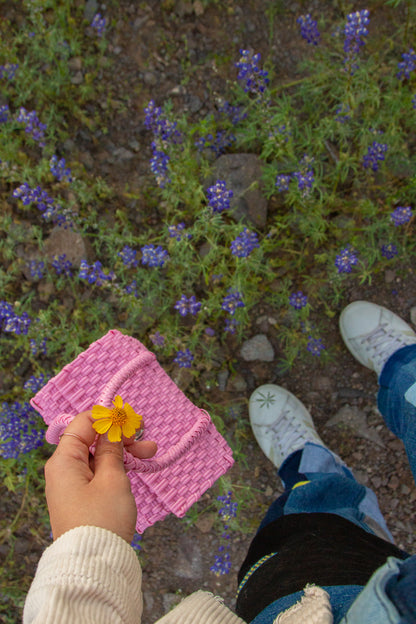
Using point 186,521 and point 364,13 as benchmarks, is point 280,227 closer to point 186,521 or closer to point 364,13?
point 364,13

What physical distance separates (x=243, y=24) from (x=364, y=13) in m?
0.94

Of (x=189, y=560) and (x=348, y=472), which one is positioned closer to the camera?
(x=348, y=472)

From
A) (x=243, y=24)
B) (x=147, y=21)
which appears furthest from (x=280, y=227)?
(x=147, y=21)

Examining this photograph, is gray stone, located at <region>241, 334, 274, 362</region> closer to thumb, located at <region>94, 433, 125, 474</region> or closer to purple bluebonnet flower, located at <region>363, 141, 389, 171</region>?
purple bluebonnet flower, located at <region>363, 141, 389, 171</region>

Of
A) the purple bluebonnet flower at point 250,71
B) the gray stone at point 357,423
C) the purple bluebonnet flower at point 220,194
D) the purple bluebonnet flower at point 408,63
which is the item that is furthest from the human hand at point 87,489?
the purple bluebonnet flower at point 408,63

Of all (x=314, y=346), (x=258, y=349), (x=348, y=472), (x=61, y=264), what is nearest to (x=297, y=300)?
(x=314, y=346)

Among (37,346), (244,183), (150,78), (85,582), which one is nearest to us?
(85,582)

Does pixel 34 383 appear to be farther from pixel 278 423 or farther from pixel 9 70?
pixel 9 70

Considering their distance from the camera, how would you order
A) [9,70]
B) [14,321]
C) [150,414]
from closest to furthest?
1. [150,414]
2. [14,321]
3. [9,70]

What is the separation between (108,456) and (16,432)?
128 cm

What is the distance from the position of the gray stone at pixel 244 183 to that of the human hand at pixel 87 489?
170cm

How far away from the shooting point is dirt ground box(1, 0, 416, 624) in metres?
2.83

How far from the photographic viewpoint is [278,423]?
275 centimetres

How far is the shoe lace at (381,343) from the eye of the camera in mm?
2705
